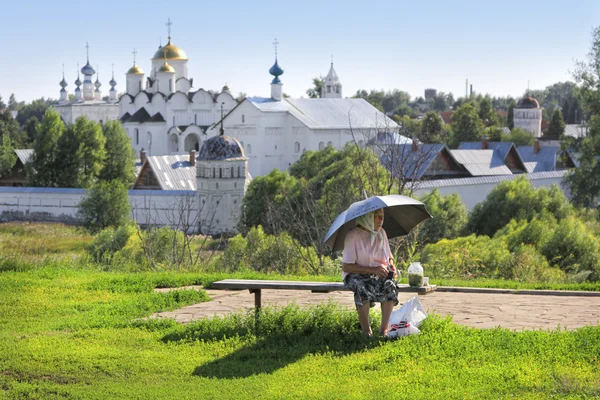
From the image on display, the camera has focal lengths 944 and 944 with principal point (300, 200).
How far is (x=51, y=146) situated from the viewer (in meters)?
38.4

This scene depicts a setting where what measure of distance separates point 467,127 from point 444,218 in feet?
114

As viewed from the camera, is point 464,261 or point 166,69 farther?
point 166,69

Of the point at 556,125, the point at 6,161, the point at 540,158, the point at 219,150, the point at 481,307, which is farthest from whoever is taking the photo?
the point at 556,125

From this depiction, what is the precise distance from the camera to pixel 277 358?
5270mm

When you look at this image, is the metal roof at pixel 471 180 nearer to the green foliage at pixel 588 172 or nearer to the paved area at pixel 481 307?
the green foliage at pixel 588 172

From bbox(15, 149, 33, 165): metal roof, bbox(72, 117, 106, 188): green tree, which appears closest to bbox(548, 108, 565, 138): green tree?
bbox(72, 117, 106, 188): green tree

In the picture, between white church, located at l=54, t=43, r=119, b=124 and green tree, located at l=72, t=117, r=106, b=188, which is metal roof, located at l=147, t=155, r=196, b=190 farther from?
white church, located at l=54, t=43, r=119, b=124

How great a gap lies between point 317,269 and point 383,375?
535 centimetres

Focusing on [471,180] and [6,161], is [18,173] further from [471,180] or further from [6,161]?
[471,180]

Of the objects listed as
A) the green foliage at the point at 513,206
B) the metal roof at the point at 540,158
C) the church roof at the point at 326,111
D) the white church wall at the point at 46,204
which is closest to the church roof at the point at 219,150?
the white church wall at the point at 46,204

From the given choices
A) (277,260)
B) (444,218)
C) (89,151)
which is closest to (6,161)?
(89,151)

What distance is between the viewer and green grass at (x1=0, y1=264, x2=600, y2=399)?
182 inches

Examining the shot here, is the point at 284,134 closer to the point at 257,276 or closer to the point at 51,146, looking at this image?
the point at 51,146

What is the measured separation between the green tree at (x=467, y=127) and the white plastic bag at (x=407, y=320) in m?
48.3
